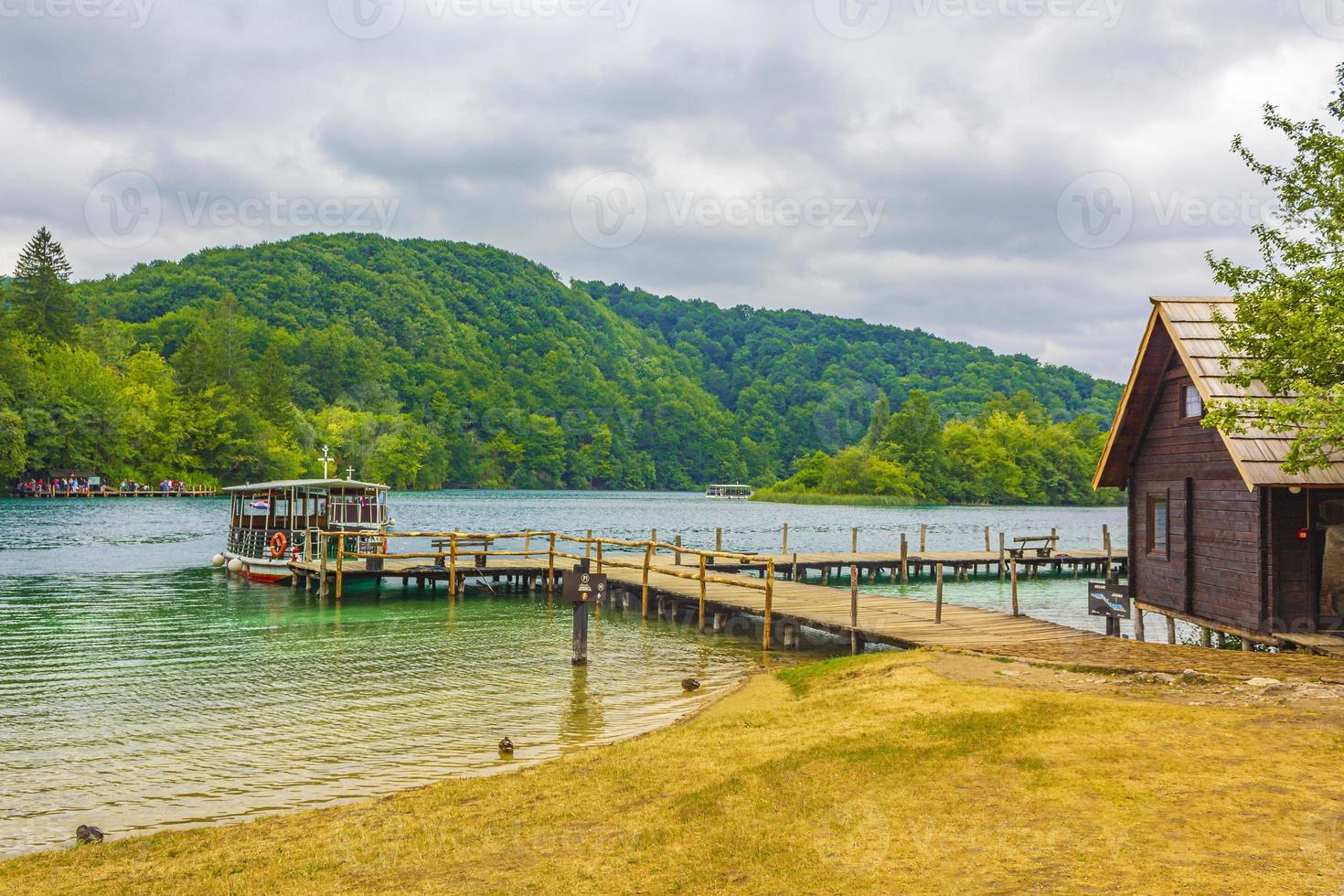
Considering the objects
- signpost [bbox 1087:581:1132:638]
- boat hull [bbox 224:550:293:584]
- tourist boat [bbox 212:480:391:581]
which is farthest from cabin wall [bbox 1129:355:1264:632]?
boat hull [bbox 224:550:293:584]

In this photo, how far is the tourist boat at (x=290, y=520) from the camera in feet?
112

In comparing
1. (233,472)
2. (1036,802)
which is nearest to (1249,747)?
(1036,802)

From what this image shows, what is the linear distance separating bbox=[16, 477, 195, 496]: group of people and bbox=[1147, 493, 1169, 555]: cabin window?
377 feet

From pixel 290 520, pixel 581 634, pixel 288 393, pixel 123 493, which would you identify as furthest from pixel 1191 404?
pixel 288 393

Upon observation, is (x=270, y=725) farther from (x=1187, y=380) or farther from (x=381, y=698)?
(x=1187, y=380)

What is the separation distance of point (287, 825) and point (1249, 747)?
8622 millimetres

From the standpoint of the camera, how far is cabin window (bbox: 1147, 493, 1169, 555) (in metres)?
20.1

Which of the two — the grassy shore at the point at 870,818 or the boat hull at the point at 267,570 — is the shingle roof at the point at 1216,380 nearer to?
the grassy shore at the point at 870,818

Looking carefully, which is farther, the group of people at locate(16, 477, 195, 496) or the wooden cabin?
the group of people at locate(16, 477, 195, 496)

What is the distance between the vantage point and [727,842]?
7383mm

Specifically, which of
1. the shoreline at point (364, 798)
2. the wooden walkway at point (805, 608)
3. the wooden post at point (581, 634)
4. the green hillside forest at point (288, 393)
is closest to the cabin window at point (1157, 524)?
the wooden walkway at point (805, 608)

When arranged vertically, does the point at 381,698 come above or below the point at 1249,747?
below

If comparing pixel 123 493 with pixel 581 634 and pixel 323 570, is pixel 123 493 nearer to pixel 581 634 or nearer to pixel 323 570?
pixel 323 570

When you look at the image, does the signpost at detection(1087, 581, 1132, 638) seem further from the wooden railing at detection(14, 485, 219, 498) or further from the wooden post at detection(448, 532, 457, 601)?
the wooden railing at detection(14, 485, 219, 498)
